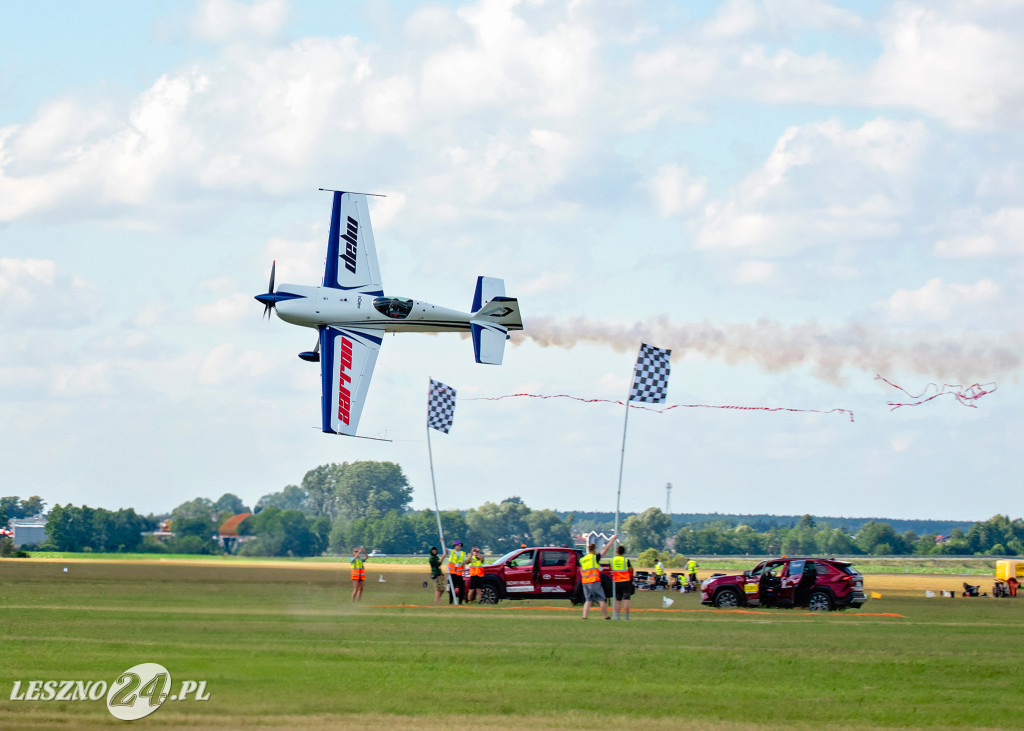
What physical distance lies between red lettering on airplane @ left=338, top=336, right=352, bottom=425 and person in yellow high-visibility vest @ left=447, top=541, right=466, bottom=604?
5.76m

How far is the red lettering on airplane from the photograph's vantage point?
1304 inches

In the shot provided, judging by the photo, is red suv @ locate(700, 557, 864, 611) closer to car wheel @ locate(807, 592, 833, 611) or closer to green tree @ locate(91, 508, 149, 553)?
car wheel @ locate(807, 592, 833, 611)

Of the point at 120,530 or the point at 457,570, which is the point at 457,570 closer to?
the point at 457,570

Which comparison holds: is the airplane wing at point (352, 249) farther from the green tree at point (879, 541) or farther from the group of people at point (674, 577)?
the green tree at point (879, 541)

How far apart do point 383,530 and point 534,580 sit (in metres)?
92.3

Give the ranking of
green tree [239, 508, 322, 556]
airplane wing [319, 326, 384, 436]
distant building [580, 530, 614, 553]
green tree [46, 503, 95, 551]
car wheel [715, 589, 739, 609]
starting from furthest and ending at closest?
green tree [46, 503, 95, 551] < green tree [239, 508, 322, 556] < airplane wing [319, 326, 384, 436] < car wheel [715, 589, 739, 609] < distant building [580, 530, 614, 553]

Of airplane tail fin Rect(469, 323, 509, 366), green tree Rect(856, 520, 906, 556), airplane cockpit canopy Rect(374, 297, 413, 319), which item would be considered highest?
airplane cockpit canopy Rect(374, 297, 413, 319)

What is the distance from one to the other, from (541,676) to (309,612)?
12207 millimetres

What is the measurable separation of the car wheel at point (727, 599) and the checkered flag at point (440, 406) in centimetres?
1006

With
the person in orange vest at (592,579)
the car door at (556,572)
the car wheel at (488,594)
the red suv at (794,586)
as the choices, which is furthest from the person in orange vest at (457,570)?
the red suv at (794,586)

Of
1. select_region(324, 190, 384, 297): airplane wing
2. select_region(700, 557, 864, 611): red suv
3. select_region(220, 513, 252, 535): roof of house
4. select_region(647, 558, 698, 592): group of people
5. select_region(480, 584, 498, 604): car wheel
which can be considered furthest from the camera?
select_region(220, 513, 252, 535): roof of house

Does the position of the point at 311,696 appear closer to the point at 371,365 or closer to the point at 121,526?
the point at 371,365

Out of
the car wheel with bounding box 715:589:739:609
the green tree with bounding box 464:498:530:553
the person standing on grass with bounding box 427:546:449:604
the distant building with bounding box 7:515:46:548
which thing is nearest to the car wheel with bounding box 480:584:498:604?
the person standing on grass with bounding box 427:546:449:604

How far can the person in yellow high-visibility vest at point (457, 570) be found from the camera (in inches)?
1153
